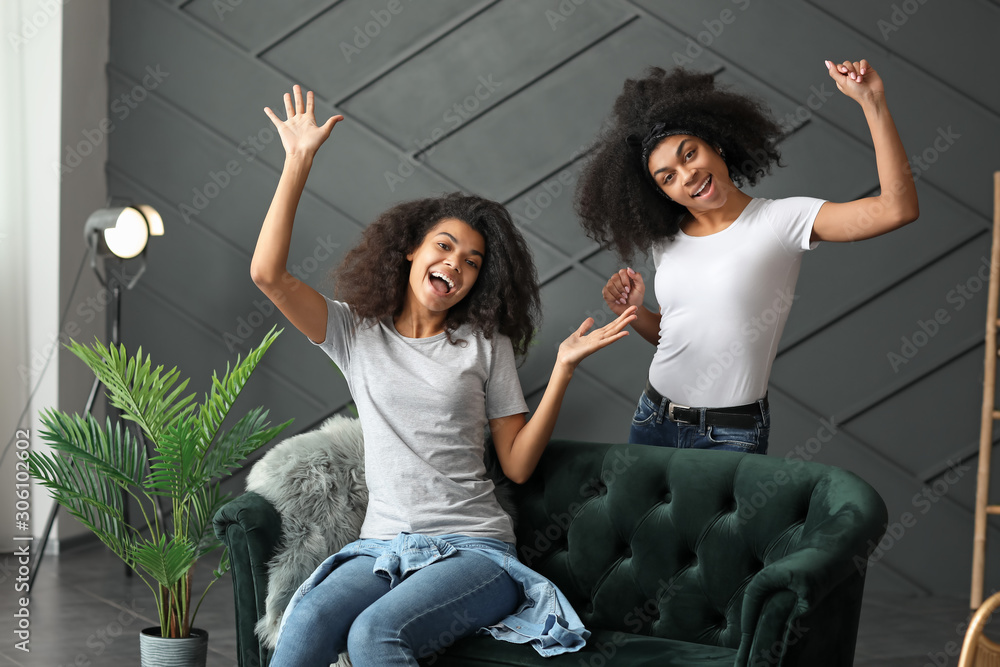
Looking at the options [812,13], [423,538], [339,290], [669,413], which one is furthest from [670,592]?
[812,13]

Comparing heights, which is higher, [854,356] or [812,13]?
[812,13]

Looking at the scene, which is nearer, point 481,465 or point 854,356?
point 481,465

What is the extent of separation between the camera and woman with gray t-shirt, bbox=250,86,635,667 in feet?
5.31

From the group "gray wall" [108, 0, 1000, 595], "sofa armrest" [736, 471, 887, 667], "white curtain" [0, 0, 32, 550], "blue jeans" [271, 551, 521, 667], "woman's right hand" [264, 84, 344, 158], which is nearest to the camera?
"sofa armrest" [736, 471, 887, 667]

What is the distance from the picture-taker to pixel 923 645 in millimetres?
2742

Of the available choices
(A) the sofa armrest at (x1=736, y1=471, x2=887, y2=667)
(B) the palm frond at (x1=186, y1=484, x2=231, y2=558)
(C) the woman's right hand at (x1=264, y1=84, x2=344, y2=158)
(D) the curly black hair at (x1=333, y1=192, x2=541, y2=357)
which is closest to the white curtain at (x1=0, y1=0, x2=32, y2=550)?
(B) the palm frond at (x1=186, y1=484, x2=231, y2=558)

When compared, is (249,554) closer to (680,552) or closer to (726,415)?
(680,552)

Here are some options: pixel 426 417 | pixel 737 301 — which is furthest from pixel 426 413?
pixel 737 301

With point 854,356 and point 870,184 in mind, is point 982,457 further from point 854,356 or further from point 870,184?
point 870,184

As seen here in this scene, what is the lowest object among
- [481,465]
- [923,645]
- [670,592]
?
[923,645]

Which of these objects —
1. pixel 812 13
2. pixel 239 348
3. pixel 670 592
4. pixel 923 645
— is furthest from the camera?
pixel 239 348

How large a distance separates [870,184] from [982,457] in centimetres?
106

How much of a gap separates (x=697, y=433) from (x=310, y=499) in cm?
86

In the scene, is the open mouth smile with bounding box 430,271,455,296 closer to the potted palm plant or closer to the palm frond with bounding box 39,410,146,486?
the potted palm plant
